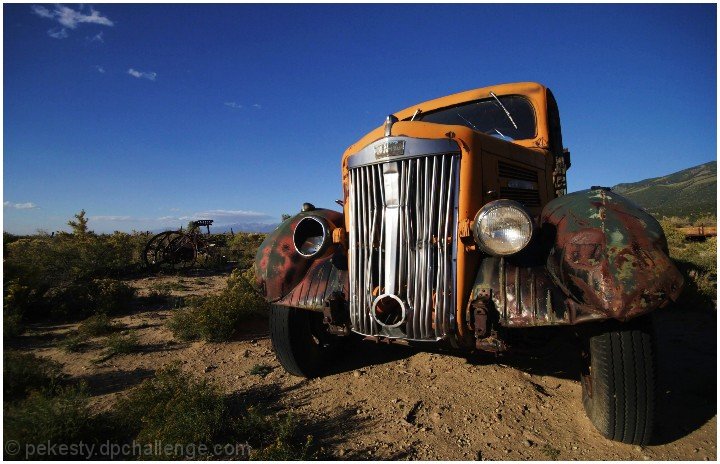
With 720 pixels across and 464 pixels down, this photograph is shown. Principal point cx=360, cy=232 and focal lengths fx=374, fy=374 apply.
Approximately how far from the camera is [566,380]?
3.41 meters

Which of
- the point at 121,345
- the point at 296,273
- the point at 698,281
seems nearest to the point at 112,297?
the point at 121,345

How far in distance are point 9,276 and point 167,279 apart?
12.4 feet

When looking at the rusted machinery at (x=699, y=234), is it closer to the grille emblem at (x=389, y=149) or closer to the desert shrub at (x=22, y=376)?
the grille emblem at (x=389, y=149)

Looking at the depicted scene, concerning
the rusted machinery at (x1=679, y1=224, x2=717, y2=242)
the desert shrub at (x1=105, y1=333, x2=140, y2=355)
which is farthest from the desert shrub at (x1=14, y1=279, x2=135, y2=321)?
the rusted machinery at (x1=679, y1=224, x2=717, y2=242)

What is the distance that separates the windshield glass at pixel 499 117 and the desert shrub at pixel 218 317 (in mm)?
3509

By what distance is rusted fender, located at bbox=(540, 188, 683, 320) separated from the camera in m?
2.02

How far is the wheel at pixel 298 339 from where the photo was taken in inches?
134

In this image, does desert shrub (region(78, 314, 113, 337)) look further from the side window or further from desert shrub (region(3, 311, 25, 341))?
the side window

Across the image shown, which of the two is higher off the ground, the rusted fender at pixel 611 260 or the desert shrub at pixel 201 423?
the rusted fender at pixel 611 260

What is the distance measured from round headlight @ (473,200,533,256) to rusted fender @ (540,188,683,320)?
0.28 m

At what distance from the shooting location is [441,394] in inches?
125

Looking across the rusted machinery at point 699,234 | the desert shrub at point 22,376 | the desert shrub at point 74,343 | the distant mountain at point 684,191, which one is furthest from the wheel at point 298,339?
the distant mountain at point 684,191

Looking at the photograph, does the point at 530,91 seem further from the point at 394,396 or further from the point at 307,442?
the point at 307,442

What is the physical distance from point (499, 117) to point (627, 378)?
2.78 m
